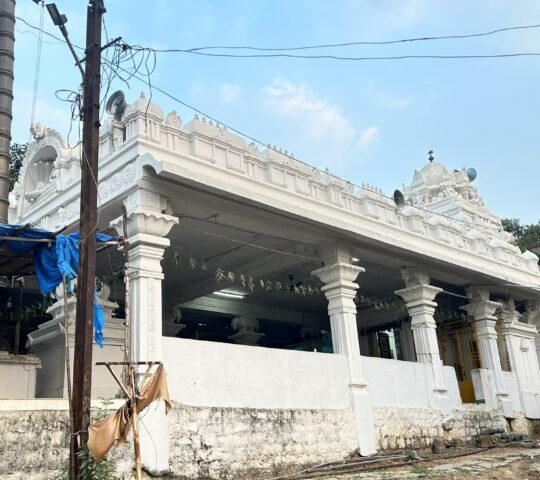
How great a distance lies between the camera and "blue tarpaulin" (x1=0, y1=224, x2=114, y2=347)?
8344 millimetres

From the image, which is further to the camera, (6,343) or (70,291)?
(6,343)

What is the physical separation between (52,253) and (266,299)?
9.92 metres

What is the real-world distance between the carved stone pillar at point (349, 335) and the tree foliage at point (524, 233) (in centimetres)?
2156

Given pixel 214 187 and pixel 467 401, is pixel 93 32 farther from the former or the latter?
pixel 467 401

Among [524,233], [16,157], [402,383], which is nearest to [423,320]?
[402,383]

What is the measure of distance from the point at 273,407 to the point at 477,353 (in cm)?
978

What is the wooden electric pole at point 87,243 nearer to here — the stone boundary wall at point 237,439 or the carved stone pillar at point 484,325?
the stone boundary wall at point 237,439

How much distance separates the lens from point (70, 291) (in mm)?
9531

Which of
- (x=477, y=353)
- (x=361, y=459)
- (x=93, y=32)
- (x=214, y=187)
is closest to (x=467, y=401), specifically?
→ (x=477, y=353)

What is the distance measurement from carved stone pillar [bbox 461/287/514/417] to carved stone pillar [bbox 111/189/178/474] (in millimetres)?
9907

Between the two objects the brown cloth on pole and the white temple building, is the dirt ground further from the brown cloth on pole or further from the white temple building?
the brown cloth on pole

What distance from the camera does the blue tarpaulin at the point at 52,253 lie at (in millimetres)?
8344

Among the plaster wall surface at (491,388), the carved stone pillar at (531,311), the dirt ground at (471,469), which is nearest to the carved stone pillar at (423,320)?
the plaster wall surface at (491,388)

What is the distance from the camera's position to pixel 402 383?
1328 centimetres
